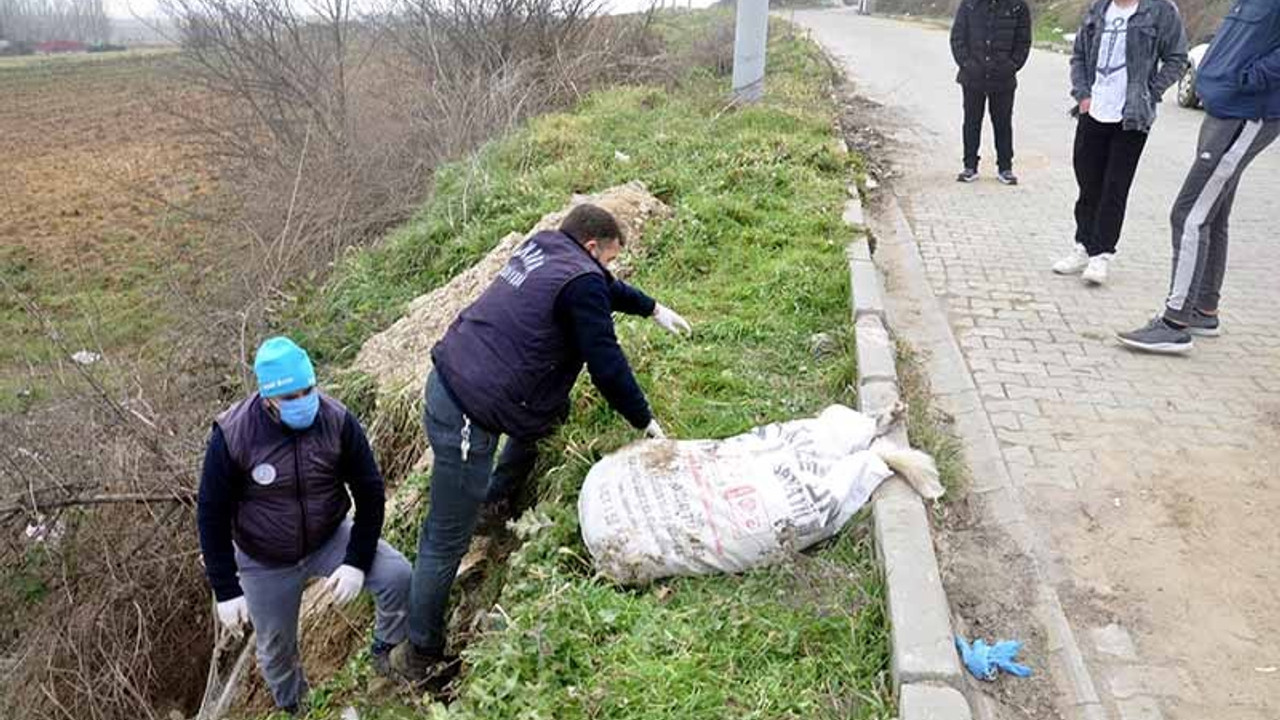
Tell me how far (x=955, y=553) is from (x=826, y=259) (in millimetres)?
2731

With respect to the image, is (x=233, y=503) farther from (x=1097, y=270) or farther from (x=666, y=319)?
(x=1097, y=270)

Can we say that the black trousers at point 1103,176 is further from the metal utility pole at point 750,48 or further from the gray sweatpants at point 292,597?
the metal utility pole at point 750,48

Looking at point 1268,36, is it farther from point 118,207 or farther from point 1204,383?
point 118,207

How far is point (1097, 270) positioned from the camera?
586cm

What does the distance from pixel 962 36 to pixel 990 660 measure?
689 cm

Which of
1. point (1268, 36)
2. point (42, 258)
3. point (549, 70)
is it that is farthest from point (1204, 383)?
point (42, 258)

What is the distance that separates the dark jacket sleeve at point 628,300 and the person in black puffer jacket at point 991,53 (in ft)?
18.7

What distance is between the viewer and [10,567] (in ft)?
16.3

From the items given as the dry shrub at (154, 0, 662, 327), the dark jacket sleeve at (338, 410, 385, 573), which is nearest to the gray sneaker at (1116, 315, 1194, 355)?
the dark jacket sleeve at (338, 410, 385, 573)

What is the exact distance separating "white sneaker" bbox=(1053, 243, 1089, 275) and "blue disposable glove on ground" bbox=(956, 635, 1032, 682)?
385cm

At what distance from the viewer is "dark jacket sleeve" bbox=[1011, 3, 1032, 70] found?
26.5ft

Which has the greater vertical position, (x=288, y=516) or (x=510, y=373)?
(x=510, y=373)

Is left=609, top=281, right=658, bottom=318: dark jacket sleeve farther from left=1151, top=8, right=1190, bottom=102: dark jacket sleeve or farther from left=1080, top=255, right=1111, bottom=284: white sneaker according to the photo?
A: left=1151, top=8, right=1190, bottom=102: dark jacket sleeve

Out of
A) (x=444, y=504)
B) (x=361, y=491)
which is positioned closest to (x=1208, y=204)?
(x=444, y=504)
